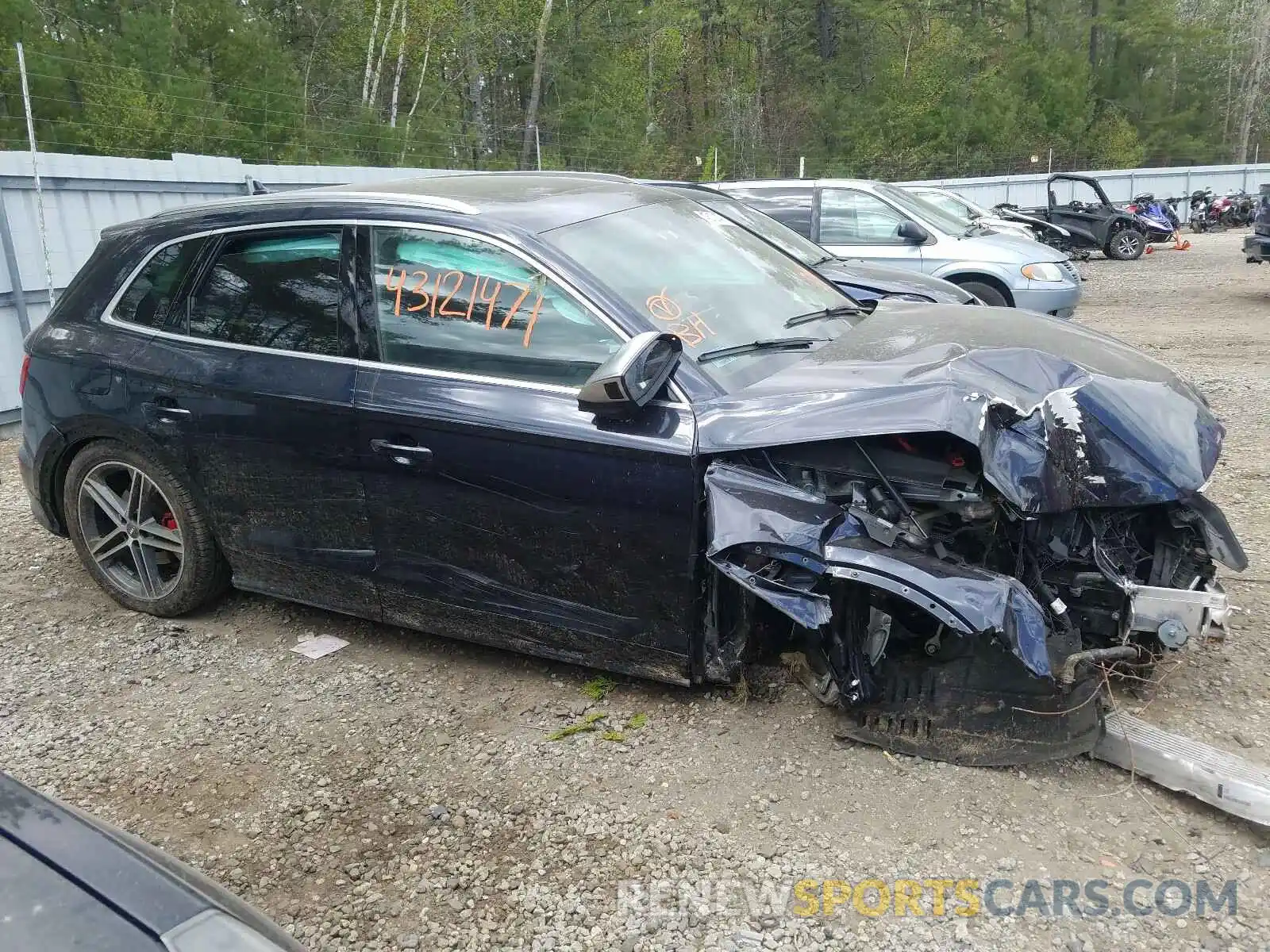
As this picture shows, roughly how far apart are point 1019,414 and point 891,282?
436 cm

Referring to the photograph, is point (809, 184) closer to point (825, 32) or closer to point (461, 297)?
point (461, 297)

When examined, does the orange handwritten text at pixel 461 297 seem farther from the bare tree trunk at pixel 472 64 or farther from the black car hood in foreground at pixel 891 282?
the bare tree trunk at pixel 472 64

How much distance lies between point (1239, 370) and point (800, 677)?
6.83 meters

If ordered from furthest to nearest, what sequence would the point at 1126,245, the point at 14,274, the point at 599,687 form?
the point at 1126,245 → the point at 14,274 → the point at 599,687

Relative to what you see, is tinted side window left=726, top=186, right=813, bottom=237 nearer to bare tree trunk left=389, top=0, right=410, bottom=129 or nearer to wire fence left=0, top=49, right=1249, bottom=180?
wire fence left=0, top=49, right=1249, bottom=180

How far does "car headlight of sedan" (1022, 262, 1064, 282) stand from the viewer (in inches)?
379

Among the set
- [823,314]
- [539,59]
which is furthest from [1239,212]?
[823,314]

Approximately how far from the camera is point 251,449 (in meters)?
3.72

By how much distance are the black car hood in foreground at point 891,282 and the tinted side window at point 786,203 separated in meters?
2.76

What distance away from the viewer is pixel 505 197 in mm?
3723

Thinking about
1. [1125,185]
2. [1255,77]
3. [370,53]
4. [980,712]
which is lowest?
[980,712]

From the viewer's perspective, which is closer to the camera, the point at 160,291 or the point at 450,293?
the point at 450,293

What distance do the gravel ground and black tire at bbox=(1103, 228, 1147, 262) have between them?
1771cm

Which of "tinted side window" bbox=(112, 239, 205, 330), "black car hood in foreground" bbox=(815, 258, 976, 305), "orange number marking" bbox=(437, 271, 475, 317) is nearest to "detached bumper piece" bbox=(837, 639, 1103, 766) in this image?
"orange number marking" bbox=(437, 271, 475, 317)
